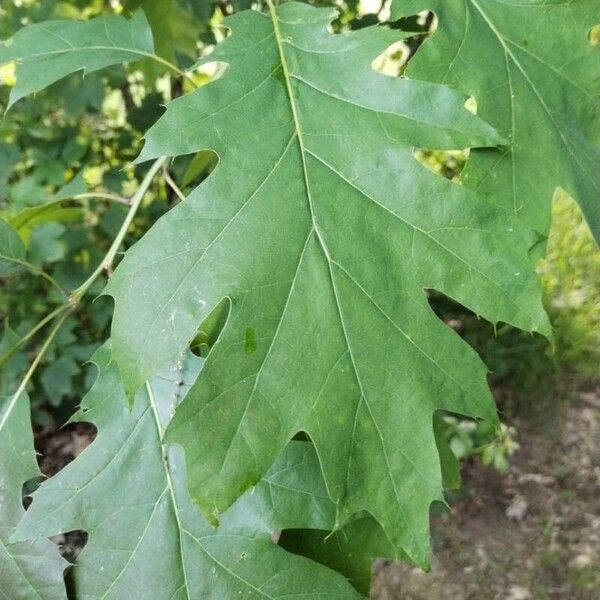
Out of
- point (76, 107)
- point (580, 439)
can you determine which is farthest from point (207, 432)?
point (580, 439)

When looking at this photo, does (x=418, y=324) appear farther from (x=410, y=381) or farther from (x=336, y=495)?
(x=336, y=495)

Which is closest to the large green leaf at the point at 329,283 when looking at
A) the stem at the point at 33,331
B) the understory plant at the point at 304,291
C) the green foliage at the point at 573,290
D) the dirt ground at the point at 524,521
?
the understory plant at the point at 304,291

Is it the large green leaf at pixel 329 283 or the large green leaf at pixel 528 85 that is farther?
the large green leaf at pixel 528 85

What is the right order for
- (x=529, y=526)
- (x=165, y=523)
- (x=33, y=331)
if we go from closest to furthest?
(x=165, y=523), (x=33, y=331), (x=529, y=526)

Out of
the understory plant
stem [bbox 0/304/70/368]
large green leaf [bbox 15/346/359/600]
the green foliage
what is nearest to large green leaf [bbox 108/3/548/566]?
the understory plant

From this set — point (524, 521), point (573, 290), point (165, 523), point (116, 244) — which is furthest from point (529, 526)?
point (116, 244)

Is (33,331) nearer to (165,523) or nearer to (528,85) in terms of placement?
(165,523)

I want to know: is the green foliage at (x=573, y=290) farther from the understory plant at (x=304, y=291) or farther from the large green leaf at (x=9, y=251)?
the large green leaf at (x=9, y=251)
